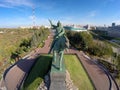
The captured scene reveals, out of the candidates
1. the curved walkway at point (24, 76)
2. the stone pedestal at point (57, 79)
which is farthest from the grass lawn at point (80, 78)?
the stone pedestal at point (57, 79)

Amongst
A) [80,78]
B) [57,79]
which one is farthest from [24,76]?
[80,78]

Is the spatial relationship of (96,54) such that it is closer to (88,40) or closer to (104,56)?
(104,56)

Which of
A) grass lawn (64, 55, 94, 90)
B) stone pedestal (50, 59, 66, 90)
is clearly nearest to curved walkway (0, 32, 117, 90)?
grass lawn (64, 55, 94, 90)

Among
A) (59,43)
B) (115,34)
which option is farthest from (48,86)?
(115,34)

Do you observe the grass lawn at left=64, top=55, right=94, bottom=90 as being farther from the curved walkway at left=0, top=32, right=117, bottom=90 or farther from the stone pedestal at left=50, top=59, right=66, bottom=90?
the stone pedestal at left=50, top=59, right=66, bottom=90

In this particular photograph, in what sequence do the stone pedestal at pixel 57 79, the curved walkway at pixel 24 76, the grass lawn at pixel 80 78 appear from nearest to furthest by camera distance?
the stone pedestal at pixel 57 79 < the grass lawn at pixel 80 78 < the curved walkway at pixel 24 76

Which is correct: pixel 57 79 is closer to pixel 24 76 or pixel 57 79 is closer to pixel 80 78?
pixel 80 78

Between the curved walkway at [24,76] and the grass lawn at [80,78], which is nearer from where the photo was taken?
the grass lawn at [80,78]

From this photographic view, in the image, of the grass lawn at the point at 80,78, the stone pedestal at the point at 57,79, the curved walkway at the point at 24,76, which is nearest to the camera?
the stone pedestal at the point at 57,79

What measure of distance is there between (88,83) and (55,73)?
15.4 feet

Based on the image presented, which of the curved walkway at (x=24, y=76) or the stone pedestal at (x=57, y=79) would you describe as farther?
the curved walkway at (x=24, y=76)

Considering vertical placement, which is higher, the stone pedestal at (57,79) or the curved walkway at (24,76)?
the stone pedestal at (57,79)

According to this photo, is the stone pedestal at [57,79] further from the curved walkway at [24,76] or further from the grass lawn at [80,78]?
the curved walkway at [24,76]

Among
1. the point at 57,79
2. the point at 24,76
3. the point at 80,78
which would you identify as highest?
the point at 57,79
